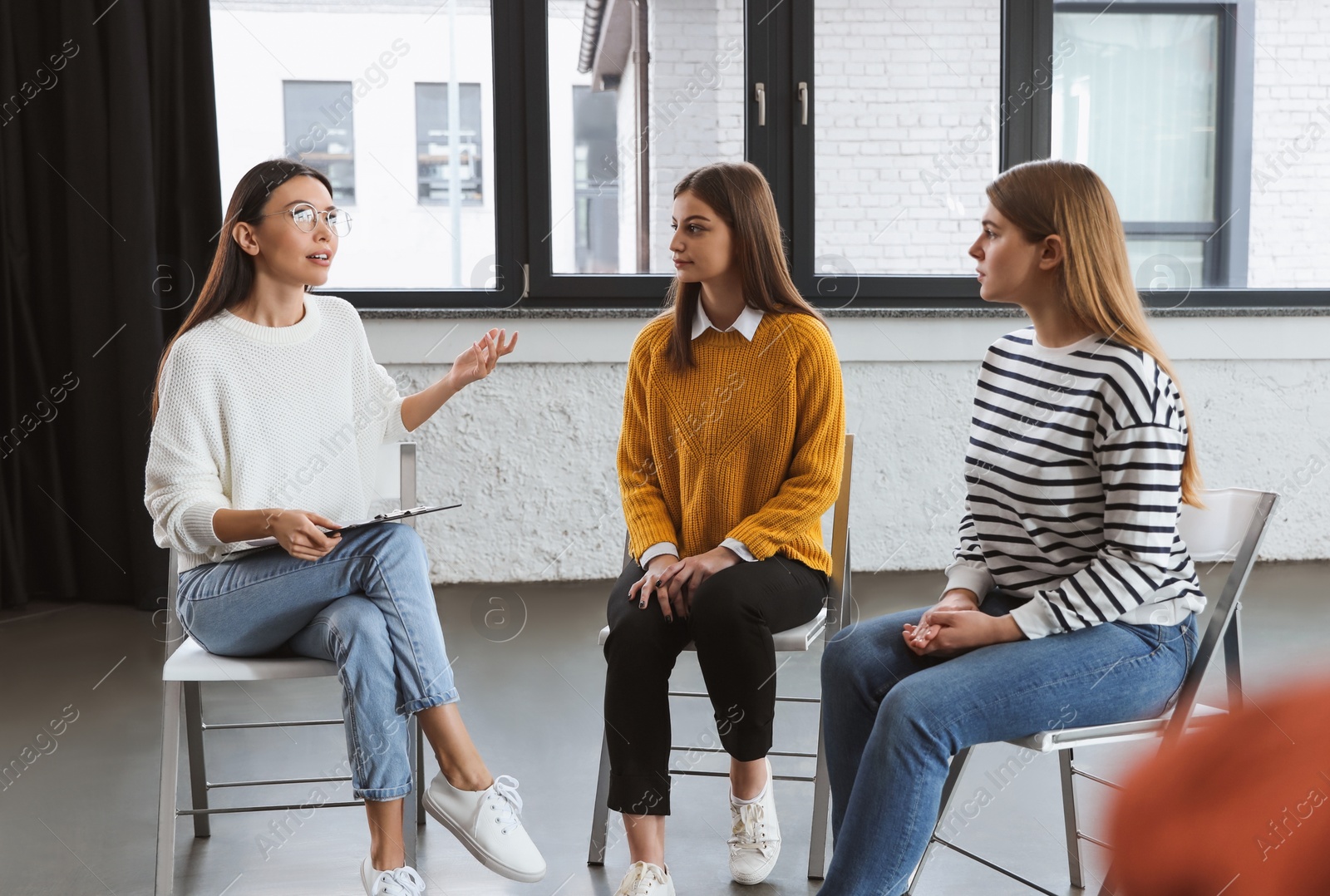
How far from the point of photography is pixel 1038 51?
364cm

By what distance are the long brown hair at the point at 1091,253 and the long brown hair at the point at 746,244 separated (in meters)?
0.48

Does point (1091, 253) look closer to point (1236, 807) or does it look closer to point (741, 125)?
point (1236, 807)

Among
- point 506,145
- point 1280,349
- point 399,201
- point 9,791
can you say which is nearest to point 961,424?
point 1280,349

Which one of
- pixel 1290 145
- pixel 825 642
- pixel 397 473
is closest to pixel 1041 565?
pixel 825 642

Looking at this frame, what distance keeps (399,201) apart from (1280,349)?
2.93 meters

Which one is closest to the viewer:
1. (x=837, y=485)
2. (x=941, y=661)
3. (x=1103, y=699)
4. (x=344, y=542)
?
(x=1103, y=699)

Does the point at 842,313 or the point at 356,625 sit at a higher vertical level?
the point at 842,313

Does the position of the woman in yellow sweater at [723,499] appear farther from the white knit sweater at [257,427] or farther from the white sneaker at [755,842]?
the white knit sweater at [257,427]

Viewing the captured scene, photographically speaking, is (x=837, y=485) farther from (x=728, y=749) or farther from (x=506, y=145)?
(x=506, y=145)

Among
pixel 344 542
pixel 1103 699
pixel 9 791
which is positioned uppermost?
pixel 344 542

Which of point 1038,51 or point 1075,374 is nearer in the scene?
point 1075,374

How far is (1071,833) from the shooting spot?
1680mm

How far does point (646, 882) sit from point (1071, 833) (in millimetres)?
666

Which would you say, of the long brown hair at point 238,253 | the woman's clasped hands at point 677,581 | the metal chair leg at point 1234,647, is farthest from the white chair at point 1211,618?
the long brown hair at point 238,253
